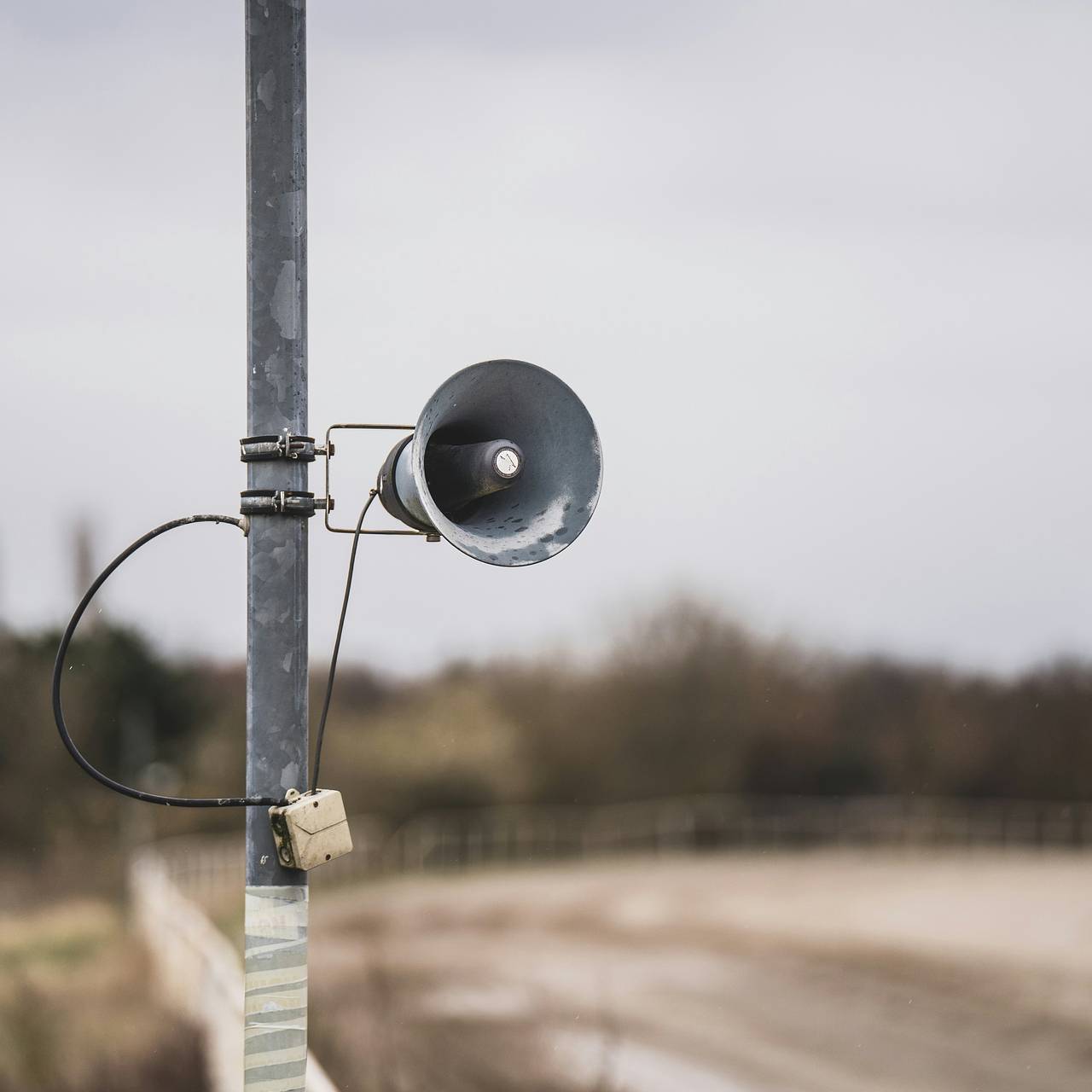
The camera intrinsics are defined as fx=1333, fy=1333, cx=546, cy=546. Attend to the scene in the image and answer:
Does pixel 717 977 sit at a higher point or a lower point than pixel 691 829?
lower

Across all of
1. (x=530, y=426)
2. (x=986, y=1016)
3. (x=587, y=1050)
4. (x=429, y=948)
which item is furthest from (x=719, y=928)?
(x=530, y=426)

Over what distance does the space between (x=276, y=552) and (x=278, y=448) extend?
216 millimetres

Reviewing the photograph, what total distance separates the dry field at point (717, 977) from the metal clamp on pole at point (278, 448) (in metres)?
8.25

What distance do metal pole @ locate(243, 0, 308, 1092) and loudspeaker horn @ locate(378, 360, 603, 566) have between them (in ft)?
0.99

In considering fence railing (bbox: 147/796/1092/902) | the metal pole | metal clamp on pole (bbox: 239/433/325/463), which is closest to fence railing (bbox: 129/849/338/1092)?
the metal pole

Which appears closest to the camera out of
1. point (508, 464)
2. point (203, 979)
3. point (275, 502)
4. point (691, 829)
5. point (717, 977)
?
point (275, 502)

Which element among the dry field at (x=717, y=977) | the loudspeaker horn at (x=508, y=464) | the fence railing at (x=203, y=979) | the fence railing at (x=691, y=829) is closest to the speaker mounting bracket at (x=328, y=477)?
the loudspeaker horn at (x=508, y=464)

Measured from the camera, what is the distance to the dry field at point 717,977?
12.2 meters

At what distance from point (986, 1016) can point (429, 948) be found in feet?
28.6

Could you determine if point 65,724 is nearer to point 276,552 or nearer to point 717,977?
point 276,552

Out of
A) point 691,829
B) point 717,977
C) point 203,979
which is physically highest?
point 203,979

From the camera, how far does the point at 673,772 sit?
104 feet

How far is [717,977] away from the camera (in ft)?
61.1

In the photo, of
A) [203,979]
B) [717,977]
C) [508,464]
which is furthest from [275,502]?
[717,977]
